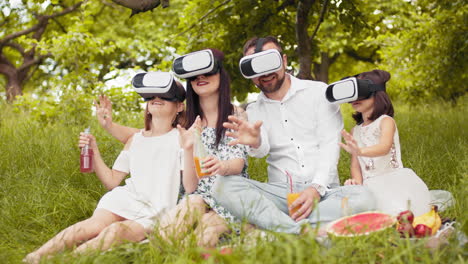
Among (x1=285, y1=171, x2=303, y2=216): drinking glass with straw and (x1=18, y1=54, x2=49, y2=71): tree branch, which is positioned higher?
(x1=18, y1=54, x2=49, y2=71): tree branch

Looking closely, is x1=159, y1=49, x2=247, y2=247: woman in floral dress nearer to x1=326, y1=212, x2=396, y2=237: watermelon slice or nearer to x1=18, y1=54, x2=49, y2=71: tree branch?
x1=326, y1=212, x2=396, y2=237: watermelon slice

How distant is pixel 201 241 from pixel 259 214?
1.57 ft

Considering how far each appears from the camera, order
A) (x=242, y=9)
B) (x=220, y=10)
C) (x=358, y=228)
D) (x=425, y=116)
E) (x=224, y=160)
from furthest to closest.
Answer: (x=425, y=116), (x=220, y=10), (x=242, y=9), (x=224, y=160), (x=358, y=228)

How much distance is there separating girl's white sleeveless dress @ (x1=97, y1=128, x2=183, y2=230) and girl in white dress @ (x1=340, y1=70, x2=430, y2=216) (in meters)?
1.14

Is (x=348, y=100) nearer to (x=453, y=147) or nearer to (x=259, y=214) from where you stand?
(x=259, y=214)

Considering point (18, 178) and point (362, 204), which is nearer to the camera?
point (362, 204)

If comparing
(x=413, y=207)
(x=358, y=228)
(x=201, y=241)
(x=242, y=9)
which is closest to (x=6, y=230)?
(x=201, y=241)

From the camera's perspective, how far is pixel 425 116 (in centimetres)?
744

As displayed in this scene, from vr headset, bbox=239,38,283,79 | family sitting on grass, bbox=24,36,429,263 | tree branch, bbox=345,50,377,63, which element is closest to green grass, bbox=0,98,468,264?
family sitting on grass, bbox=24,36,429,263

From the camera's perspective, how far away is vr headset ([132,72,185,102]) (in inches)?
126

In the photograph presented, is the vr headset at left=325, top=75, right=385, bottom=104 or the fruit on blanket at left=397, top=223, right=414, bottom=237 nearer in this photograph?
the fruit on blanket at left=397, top=223, right=414, bottom=237

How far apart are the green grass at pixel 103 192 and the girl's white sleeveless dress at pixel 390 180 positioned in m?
0.20

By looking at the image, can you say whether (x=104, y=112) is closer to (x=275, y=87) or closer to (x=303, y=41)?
(x=275, y=87)

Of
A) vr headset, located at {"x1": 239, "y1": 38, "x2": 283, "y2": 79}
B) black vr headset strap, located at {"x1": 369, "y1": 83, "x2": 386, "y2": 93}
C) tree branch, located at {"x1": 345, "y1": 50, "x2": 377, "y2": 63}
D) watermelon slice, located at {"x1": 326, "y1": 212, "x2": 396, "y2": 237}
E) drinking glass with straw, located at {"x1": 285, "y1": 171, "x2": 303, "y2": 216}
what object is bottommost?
watermelon slice, located at {"x1": 326, "y1": 212, "x2": 396, "y2": 237}
